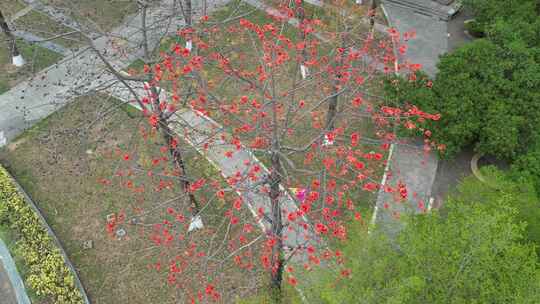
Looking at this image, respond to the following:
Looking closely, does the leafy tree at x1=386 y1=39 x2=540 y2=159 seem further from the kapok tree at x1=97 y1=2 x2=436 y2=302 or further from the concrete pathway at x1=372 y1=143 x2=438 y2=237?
the concrete pathway at x1=372 y1=143 x2=438 y2=237

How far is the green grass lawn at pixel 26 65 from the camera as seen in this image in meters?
18.4

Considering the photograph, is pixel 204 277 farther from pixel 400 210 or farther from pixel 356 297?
pixel 400 210

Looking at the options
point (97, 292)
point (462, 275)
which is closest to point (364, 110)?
point (462, 275)

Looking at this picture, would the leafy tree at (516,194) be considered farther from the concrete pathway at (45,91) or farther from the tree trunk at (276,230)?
the concrete pathway at (45,91)

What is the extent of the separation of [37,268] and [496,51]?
1477 centimetres

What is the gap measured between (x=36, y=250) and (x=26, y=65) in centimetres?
948

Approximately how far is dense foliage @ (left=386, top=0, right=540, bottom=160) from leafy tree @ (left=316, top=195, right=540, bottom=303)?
4.97 metres

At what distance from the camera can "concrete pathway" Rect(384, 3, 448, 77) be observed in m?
19.7

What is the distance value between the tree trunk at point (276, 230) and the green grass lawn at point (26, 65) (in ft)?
43.6

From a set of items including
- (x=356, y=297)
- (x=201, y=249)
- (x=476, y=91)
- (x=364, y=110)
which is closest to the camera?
(x=356, y=297)

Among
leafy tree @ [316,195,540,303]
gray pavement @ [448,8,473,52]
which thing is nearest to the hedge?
leafy tree @ [316,195,540,303]

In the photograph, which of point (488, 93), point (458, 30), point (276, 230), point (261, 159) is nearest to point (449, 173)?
point (488, 93)

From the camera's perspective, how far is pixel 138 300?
12094 mm

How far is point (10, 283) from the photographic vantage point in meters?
12.3
